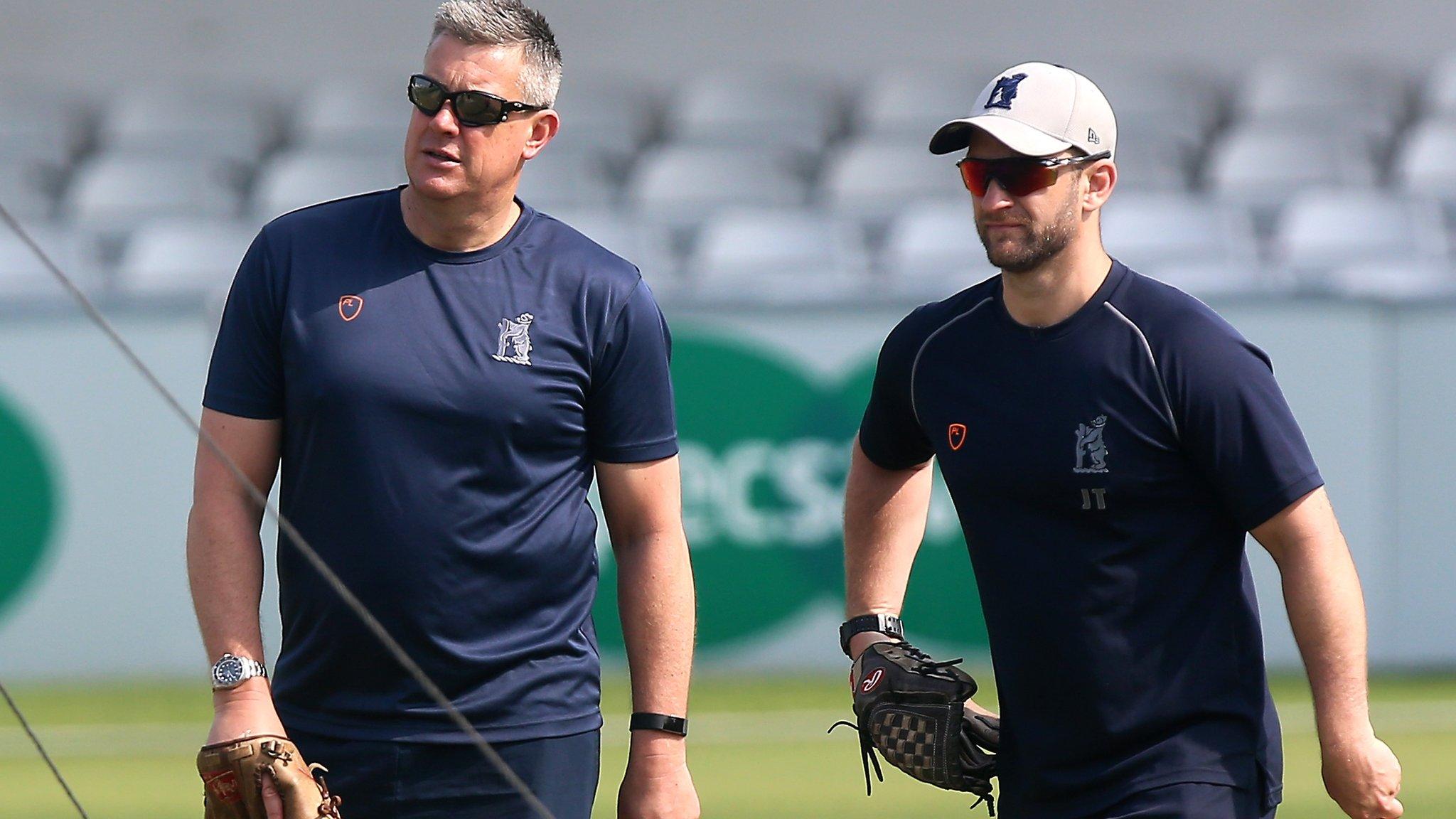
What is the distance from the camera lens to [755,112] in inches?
519

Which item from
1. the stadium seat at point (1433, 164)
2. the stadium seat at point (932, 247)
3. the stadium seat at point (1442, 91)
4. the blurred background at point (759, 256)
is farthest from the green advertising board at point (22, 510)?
the stadium seat at point (1442, 91)

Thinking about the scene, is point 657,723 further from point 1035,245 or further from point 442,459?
point 1035,245

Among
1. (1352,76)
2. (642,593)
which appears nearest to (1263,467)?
(642,593)

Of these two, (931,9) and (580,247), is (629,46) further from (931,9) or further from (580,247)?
(580,247)

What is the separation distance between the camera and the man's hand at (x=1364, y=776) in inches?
126

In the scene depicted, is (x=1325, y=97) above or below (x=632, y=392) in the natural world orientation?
above

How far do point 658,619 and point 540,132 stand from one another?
2.86 feet

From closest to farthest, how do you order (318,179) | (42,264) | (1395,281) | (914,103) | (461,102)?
1. (461,102)
2. (1395,281)
3. (42,264)
4. (318,179)
5. (914,103)

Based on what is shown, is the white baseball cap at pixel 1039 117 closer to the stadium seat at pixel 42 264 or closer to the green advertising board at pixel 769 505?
the green advertising board at pixel 769 505

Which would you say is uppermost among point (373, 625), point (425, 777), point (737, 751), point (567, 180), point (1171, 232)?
point (567, 180)

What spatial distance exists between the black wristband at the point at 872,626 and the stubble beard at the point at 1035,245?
805 mm

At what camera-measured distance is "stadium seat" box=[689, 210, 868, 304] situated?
36.1 ft

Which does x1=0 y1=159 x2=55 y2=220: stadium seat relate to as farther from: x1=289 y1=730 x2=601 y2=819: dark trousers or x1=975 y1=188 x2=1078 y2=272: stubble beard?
x1=975 y1=188 x2=1078 y2=272: stubble beard

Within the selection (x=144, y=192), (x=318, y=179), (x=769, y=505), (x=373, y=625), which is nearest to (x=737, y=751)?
(x=769, y=505)
